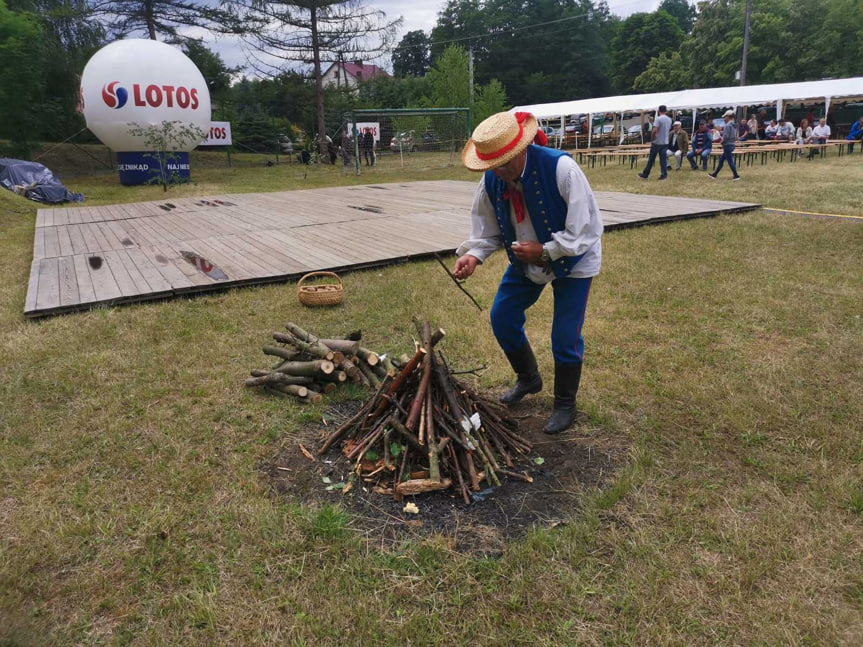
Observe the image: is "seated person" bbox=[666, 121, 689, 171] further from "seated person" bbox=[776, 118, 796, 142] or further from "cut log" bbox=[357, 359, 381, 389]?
"cut log" bbox=[357, 359, 381, 389]

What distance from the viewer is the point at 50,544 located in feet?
8.31

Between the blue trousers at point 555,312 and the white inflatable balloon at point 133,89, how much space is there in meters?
17.3

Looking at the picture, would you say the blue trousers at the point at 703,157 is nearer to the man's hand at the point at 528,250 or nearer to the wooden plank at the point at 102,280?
the wooden plank at the point at 102,280

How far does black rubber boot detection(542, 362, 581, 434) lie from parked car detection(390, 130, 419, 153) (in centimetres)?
2158

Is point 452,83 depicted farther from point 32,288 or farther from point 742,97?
point 32,288

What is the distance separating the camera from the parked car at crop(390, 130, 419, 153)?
23.8 m

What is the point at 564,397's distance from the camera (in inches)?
136

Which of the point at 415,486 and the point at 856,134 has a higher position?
the point at 856,134

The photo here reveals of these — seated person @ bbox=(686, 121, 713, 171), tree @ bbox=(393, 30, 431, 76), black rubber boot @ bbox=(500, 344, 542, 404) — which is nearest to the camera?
black rubber boot @ bbox=(500, 344, 542, 404)

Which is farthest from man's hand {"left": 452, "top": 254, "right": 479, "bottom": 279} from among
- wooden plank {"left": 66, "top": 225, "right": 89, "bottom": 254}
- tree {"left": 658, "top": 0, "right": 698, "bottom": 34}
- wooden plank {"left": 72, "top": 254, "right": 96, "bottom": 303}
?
tree {"left": 658, "top": 0, "right": 698, "bottom": 34}

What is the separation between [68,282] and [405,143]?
18979 millimetres

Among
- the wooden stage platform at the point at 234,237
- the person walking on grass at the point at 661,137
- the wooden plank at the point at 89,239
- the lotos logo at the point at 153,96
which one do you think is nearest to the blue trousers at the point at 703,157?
the person walking on grass at the point at 661,137

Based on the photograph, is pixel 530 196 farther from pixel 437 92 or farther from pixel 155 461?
pixel 437 92

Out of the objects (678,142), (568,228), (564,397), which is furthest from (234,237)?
(678,142)
